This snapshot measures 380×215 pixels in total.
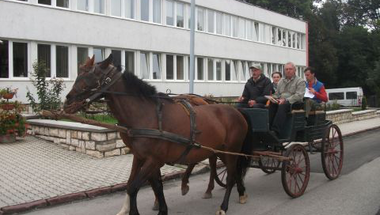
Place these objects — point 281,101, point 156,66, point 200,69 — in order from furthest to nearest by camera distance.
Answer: point 200,69, point 156,66, point 281,101

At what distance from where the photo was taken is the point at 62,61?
19.7 meters

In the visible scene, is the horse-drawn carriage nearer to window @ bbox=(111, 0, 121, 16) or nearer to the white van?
window @ bbox=(111, 0, 121, 16)

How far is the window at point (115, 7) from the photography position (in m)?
22.2

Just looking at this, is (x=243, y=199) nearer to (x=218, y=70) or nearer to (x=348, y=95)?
(x=218, y=70)

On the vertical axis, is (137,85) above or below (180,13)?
below

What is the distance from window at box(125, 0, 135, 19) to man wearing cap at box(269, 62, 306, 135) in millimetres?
16406

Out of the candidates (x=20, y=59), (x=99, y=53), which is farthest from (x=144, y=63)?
(x=20, y=59)

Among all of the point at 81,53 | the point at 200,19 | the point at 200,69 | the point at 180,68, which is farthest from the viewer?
the point at 200,19

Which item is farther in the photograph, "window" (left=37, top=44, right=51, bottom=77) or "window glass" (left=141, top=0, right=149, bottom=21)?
"window glass" (left=141, top=0, right=149, bottom=21)

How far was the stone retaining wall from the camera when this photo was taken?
397 inches

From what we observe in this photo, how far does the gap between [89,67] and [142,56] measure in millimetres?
19150

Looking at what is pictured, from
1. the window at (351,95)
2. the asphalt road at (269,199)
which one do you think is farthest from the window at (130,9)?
the window at (351,95)

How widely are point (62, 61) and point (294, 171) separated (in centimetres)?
1517

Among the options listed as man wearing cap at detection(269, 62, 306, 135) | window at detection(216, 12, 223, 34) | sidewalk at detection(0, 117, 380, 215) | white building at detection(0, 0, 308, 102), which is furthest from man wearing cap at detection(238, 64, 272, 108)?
window at detection(216, 12, 223, 34)
